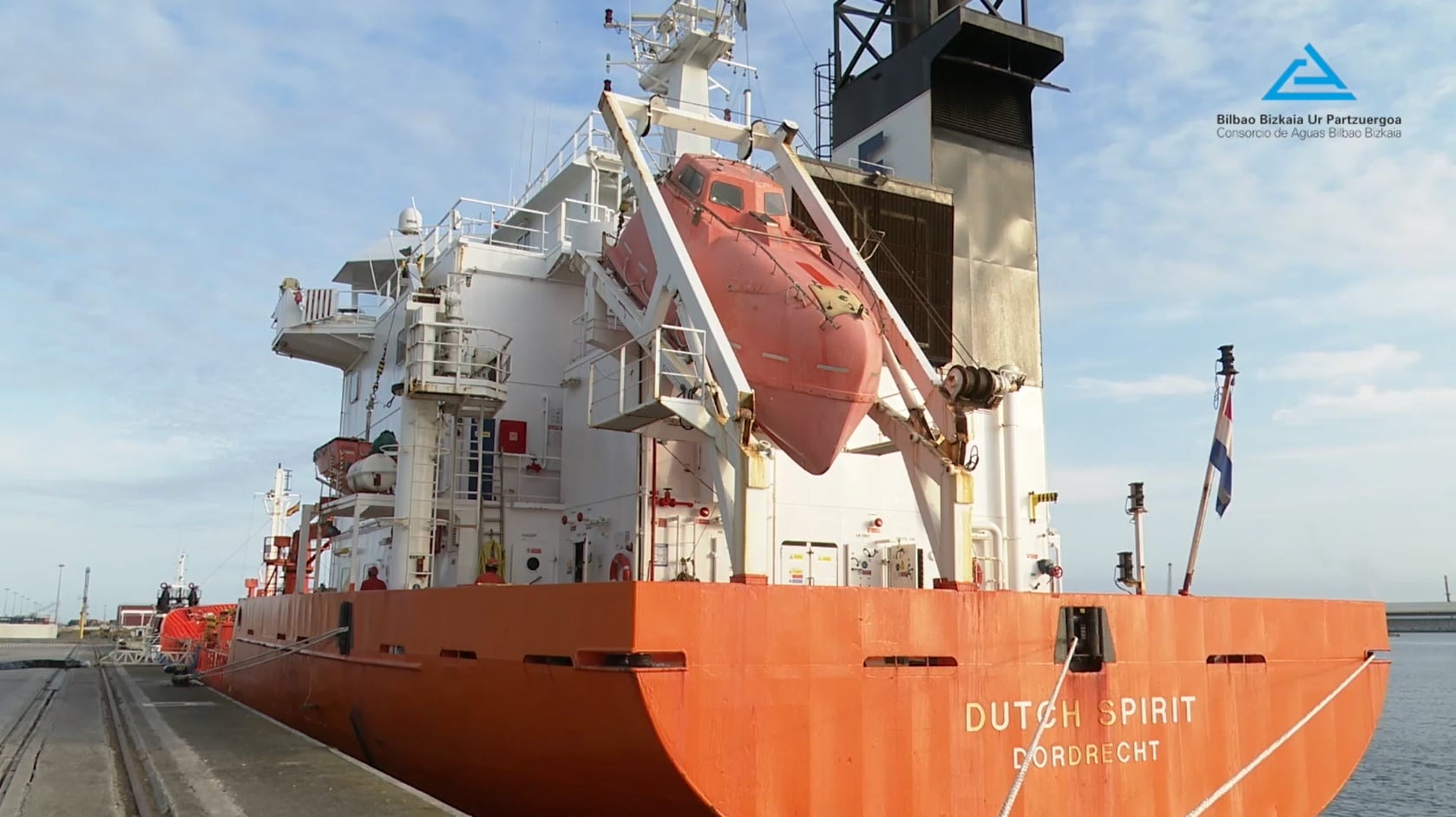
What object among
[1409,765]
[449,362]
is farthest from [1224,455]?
[1409,765]

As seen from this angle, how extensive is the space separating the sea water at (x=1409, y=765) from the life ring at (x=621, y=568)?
10.5 metres

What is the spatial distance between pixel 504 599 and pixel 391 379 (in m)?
9.22

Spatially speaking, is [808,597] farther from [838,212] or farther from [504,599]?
[838,212]

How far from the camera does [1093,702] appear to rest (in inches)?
347

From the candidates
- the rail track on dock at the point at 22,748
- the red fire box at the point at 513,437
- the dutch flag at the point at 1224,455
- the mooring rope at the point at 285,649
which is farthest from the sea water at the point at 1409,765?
the rail track on dock at the point at 22,748

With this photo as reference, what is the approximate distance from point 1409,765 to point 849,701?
21779 mm

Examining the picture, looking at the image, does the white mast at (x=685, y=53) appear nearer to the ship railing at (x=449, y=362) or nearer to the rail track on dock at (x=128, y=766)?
the ship railing at (x=449, y=362)

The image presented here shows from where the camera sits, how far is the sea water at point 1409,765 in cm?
1878

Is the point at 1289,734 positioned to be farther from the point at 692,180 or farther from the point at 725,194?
the point at 692,180

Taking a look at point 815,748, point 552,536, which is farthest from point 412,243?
point 815,748

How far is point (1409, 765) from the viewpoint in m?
23.4

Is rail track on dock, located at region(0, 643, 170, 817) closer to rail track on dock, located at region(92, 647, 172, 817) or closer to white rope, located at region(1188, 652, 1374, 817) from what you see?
rail track on dock, located at region(92, 647, 172, 817)

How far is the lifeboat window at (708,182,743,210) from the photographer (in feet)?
35.0

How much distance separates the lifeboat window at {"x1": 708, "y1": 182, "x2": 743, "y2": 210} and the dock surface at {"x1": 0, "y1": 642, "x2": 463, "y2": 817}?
606 centimetres
